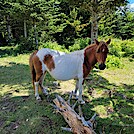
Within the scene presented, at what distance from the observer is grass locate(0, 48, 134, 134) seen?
3.61m

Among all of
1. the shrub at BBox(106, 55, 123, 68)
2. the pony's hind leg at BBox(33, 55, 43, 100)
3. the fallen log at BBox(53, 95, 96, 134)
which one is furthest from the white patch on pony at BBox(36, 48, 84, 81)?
the shrub at BBox(106, 55, 123, 68)

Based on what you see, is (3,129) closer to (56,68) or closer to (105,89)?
(56,68)

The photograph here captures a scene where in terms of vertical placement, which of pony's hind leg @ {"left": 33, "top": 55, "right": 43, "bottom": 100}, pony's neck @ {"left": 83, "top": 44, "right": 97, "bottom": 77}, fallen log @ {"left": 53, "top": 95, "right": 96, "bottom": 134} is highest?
pony's neck @ {"left": 83, "top": 44, "right": 97, "bottom": 77}

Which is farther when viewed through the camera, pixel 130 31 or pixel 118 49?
pixel 130 31

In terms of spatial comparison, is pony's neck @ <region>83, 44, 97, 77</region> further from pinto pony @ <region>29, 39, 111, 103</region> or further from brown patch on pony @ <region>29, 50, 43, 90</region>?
brown patch on pony @ <region>29, 50, 43, 90</region>

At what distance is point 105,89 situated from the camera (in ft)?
18.6

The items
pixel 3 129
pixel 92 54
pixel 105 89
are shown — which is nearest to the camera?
pixel 3 129

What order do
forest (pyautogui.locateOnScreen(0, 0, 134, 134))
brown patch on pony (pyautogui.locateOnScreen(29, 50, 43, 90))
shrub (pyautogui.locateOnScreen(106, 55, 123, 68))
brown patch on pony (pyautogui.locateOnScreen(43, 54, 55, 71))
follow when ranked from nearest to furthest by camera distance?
forest (pyautogui.locateOnScreen(0, 0, 134, 134)) → brown patch on pony (pyautogui.locateOnScreen(43, 54, 55, 71)) → brown patch on pony (pyautogui.locateOnScreen(29, 50, 43, 90)) → shrub (pyautogui.locateOnScreen(106, 55, 123, 68))

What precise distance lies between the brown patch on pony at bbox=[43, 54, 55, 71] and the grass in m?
0.82

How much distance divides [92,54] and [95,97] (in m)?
1.36

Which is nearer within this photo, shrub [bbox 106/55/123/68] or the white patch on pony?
the white patch on pony

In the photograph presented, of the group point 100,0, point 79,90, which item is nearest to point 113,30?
point 100,0

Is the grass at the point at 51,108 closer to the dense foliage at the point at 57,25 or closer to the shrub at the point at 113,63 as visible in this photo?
the shrub at the point at 113,63

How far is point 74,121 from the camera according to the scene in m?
3.32
